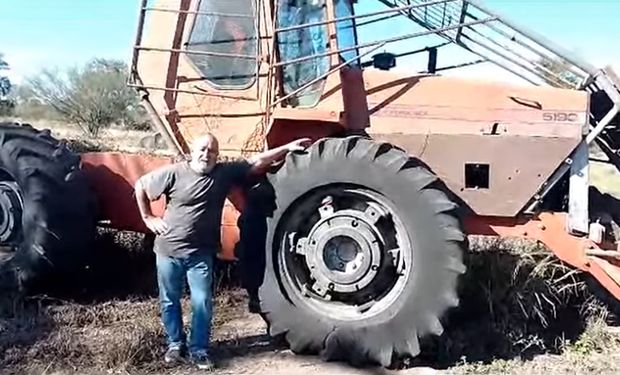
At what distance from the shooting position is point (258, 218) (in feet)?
20.4

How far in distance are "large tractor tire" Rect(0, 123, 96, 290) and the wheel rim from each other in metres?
1.94

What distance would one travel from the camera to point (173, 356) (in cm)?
594

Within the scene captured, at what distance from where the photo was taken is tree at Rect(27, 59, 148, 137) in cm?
2225

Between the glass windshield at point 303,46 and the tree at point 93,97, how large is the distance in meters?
14.5

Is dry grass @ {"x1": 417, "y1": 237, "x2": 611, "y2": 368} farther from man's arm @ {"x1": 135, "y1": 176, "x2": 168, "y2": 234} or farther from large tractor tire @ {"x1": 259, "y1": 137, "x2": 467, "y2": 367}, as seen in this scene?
man's arm @ {"x1": 135, "y1": 176, "x2": 168, "y2": 234}

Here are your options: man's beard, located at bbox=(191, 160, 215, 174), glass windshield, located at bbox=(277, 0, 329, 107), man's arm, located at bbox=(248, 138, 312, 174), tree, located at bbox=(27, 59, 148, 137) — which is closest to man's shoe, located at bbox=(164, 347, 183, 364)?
man's beard, located at bbox=(191, 160, 215, 174)

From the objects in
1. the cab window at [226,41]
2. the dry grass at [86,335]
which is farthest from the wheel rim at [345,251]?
the cab window at [226,41]

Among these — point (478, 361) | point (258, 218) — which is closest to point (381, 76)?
point (258, 218)

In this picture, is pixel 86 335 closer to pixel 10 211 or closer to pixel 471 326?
pixel 10 211

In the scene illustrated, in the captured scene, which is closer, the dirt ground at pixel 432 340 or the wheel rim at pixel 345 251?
the dirt ground at pixel 432 340

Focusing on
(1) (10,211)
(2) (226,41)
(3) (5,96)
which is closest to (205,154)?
(2) (226,41)

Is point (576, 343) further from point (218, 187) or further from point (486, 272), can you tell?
point (218, 187)

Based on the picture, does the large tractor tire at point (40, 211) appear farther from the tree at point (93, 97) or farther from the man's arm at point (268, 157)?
the tree at point (93, 97)

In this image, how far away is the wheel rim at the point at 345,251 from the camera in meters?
6.06
